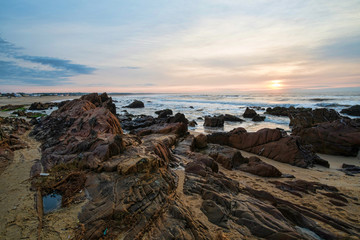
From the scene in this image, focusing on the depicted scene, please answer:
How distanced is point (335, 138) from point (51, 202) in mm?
15550

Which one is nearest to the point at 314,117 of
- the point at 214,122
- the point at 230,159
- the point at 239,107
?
the point at 214,122

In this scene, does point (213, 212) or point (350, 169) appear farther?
point (350, 169)

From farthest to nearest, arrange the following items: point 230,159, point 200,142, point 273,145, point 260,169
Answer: point 200,142
point 273,145
point 230,159
point 260,169

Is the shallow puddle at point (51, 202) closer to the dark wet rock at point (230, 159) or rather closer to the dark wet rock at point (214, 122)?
the dark wet rock at point (230, 159)

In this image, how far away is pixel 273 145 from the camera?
36.6 feet

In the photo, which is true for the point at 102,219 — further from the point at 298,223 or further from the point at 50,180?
the point at 298,223

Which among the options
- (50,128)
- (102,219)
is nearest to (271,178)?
(102,219)

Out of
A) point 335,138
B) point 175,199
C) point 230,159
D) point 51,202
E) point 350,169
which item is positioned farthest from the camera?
point 335,138

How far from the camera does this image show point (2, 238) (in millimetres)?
3605

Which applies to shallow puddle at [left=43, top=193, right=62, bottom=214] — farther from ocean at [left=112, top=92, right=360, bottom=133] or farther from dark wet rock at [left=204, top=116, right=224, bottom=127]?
dark wet rock at [left=204, top=116, right=224, bottom=127]

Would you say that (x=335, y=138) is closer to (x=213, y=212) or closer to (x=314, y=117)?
(x=314, y=117)

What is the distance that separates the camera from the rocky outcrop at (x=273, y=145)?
10.2 meters

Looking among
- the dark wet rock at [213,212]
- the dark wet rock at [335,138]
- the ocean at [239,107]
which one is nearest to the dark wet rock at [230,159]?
the dark wet rock at [213,212]

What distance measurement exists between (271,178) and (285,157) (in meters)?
3.34
